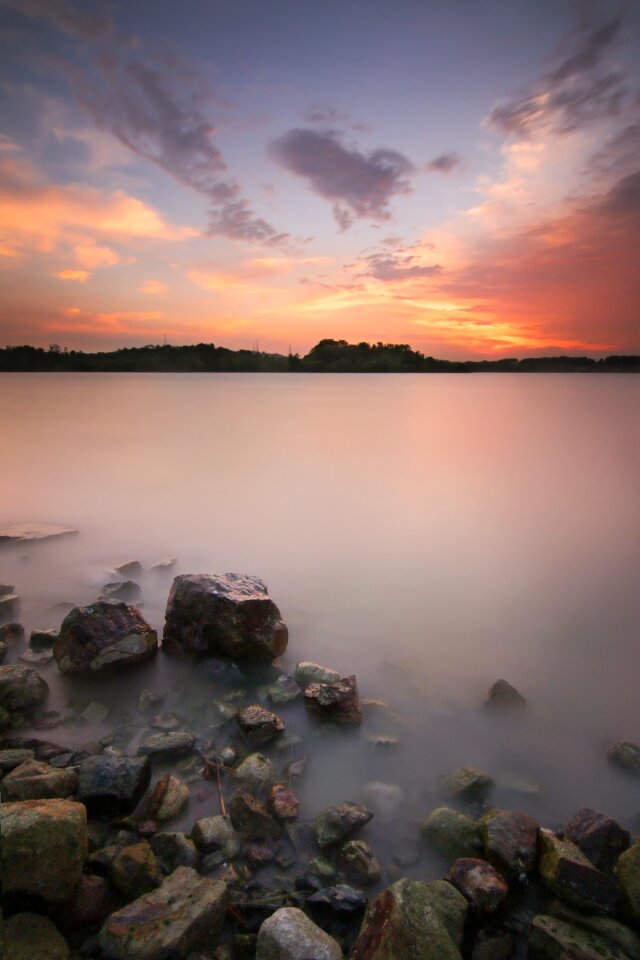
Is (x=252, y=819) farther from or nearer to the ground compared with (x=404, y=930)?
nearer to the ground

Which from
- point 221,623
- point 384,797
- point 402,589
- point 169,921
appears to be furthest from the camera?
point 402,589

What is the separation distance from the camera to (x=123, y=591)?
5852mm

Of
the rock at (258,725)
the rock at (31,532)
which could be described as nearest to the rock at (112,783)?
the rock at (258,725)

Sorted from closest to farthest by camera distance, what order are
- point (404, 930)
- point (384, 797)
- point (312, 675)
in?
point (404, 930), point (384, 797), point (312, 675)

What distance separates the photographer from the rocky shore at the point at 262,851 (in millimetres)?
2227

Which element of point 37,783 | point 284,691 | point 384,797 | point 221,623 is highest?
point 221,623

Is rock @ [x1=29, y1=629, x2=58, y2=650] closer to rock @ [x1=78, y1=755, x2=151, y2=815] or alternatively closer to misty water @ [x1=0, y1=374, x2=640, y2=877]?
misty water @ [x1=0, y1=374, x2=640, y2=877]

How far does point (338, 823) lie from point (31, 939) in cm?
151

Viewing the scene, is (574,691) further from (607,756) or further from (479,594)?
(479,594)

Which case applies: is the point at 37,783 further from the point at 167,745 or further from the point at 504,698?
the point at 504,698

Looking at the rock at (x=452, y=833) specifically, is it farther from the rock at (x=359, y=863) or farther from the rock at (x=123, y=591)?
the rock at (x=123, y=591)

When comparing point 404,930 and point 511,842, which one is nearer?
point 404,930

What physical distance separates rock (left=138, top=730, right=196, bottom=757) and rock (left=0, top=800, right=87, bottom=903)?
941mm

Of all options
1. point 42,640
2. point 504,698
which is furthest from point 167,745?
point 504,698
